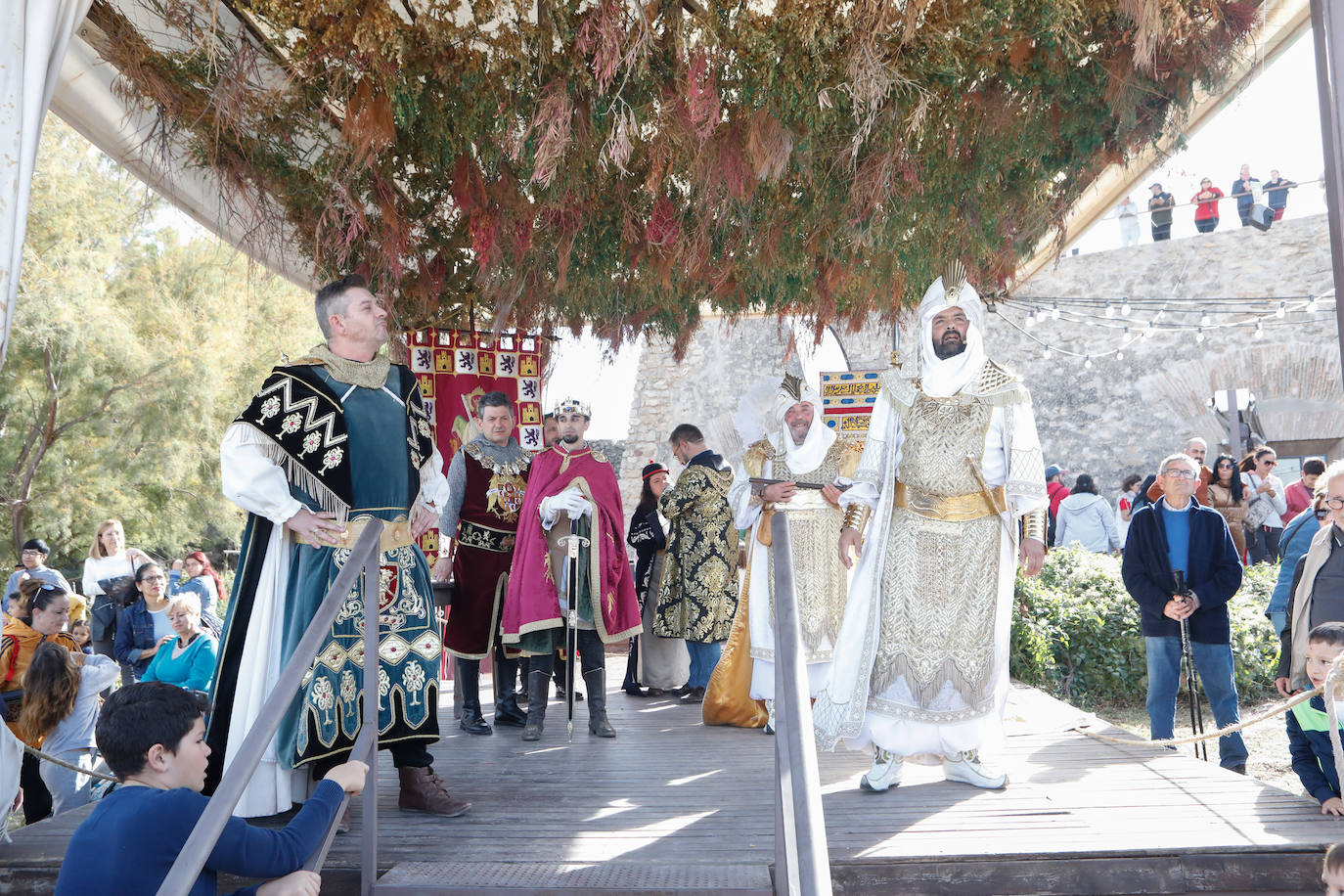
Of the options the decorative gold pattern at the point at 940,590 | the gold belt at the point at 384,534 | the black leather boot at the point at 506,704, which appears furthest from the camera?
the black leather boot at the point at 506,704

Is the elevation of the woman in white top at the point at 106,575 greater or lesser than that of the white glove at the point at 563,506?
lesser

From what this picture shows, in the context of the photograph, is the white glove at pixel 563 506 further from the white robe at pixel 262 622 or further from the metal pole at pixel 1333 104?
the metal pole at pixel 1333 104

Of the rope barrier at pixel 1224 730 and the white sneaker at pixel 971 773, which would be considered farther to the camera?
the white sneaker at pixel 971 773

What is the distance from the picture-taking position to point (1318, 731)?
3.99 m

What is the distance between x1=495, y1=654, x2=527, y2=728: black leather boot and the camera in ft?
19.7

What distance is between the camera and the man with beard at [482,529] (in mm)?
5668

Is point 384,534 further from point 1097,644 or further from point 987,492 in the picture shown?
point 1097,644

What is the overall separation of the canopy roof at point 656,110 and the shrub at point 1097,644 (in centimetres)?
432

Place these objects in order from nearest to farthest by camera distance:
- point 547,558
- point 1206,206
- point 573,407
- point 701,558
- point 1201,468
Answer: point 547,558 < point 573,407 < point 701,558 < point 1201,468 < point 1206,206

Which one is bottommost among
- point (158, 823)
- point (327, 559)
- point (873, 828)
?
point (873, 828)

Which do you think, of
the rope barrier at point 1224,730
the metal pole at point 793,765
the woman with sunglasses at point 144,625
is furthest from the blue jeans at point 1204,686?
the woman with sunglasses at point 144,625

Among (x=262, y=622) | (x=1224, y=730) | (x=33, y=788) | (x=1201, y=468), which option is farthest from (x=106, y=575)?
(x=1201, y=468)

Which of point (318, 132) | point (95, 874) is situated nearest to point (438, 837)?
point (95, 874)

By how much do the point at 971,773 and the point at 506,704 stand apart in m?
2.85
